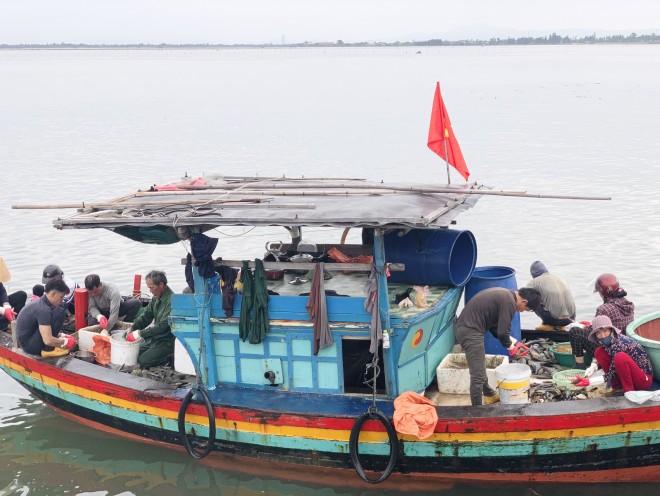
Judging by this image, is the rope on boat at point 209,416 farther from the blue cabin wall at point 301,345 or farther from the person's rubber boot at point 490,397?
the person's rubber boot at point 490,397

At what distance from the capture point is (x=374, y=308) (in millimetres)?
7719

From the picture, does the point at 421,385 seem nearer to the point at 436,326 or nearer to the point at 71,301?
the point at 436,326

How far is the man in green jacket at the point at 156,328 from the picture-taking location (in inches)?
363

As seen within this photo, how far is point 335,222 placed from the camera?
7578 mm

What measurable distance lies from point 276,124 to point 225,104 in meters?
16.5

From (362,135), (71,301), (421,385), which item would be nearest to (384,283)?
(421,385)

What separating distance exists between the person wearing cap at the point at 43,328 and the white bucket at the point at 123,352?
66 centimetres

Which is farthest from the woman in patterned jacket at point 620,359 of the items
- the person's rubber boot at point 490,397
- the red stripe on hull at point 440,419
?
the person's rubber boot at point 490,397

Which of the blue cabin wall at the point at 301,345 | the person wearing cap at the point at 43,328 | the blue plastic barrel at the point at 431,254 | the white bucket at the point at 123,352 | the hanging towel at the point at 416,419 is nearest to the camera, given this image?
the hanging towel at the point at 416,419

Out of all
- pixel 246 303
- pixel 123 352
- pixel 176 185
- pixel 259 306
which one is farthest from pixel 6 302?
pixel 259 306

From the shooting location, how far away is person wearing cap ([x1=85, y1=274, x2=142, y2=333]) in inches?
403

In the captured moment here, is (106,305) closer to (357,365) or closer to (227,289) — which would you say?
(227,289)

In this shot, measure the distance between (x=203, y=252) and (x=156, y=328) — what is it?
1.55 metres

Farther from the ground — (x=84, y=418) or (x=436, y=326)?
(x=436, y=326)
